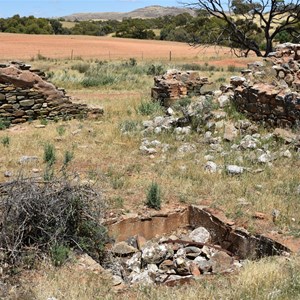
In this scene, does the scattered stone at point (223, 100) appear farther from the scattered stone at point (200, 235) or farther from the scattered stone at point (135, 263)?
the scattered stone at point (135, 263)

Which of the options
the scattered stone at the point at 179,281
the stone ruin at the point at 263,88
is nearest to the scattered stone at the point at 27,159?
the scattered stone at the point at 179,281

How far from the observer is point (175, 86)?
13.6 m

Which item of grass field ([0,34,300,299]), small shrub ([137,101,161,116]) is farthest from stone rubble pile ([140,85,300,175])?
small shrub ([137,101,161,116])

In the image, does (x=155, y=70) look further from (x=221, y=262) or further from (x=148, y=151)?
(x=221, y=262)

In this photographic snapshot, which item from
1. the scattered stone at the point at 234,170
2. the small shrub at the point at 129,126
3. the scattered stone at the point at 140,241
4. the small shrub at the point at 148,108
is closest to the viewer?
the scattered stone at the point at 140,241

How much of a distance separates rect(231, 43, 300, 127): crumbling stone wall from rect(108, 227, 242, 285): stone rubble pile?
433 cm

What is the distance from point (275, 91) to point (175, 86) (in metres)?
4.32

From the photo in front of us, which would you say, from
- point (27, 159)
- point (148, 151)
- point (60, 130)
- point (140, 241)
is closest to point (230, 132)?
point (148, 151)

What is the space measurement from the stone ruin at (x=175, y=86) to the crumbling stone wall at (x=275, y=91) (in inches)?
84.0

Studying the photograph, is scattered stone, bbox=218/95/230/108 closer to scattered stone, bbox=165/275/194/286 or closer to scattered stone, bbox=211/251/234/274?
scattered stone, bbox=211/251/234/274

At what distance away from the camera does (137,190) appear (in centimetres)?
703

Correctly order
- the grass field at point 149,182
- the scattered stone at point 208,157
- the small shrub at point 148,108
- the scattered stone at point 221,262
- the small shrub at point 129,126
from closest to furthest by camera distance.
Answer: the grass field at point 149,182 < the scattered stone at point 221,262 < the scattered stone at point 208,157 < the small shrub at point 129,126 < the small shrub at point 148,108

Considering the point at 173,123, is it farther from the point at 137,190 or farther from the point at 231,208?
the point at 231,208

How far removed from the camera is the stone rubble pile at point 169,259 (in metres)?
5.08
